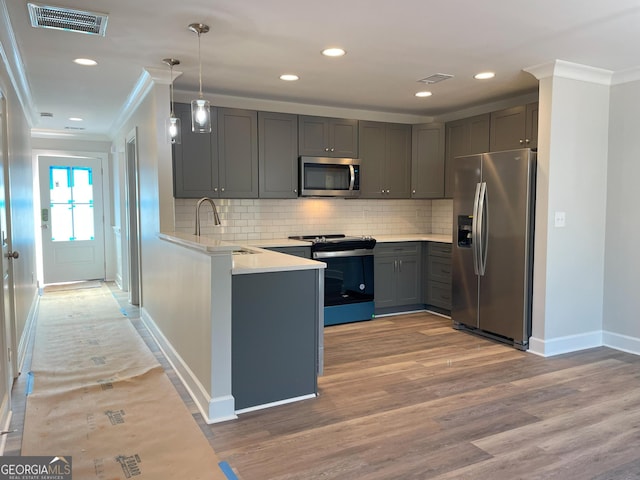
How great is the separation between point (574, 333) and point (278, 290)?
9.67ft

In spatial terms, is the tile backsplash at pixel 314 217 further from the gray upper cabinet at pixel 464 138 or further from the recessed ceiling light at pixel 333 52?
the recessed ceiling light at pixel 333 52

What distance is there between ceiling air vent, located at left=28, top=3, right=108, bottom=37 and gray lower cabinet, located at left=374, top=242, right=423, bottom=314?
3.55 m

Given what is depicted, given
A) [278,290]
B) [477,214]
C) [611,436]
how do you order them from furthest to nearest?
[477,214], [278,290], [611,436]

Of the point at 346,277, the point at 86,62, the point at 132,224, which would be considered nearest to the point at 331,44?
the point at 86,62

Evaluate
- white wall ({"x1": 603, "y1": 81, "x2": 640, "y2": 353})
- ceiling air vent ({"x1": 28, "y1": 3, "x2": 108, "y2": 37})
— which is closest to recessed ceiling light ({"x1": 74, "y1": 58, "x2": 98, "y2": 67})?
ceiling air vent ({"x1": 28, "y1": 3, "x2": 108, "y2": 37})

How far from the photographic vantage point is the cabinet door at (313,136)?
205 inches

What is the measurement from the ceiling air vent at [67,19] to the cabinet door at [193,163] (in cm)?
162

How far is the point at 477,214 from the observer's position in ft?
14.5

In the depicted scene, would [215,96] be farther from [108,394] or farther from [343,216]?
[108,394]

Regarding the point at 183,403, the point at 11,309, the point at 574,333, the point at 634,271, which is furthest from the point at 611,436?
the point at 11,309

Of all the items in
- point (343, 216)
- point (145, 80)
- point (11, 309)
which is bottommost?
point (11, 309)

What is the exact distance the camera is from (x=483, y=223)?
173 inches

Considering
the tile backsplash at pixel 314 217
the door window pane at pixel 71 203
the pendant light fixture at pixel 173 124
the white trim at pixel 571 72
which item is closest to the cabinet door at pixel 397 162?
the tile backsplash at pixel 314 217

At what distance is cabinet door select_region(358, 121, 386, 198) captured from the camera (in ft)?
18.4
